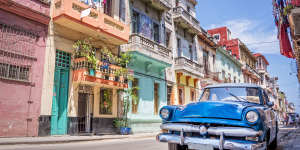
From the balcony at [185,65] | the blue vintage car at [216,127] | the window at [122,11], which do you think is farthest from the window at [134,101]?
the blue vintage car at [216,127]

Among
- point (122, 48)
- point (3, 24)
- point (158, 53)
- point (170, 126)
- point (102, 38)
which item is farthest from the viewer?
point (158, 53)

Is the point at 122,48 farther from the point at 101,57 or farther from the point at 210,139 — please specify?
Result: the point at 210,139

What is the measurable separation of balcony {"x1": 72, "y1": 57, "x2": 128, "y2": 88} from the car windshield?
719 cm

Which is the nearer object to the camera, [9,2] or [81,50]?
[9,2]

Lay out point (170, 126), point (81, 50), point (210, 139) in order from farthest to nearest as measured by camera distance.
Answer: point (81, 50) → point (170, 126) → point (210, 139)

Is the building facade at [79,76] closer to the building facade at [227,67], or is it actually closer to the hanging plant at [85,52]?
the hanging plant at [85,52]

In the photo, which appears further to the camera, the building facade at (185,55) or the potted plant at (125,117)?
the building facade at (185,55)

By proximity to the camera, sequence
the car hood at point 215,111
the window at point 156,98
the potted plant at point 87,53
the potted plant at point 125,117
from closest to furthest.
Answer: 1. the car hood at point 215,111
2. the potted plant at point 87,53
3. the potted plant at point 125,117
4. the window at point 156,98

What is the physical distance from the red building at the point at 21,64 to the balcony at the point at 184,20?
41.6ft

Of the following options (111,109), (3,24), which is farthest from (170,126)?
(111,109)

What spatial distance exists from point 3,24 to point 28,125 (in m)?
4.25

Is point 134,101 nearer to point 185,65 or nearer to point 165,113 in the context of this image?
point 185,65

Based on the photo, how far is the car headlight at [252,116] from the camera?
383 cm

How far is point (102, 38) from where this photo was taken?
43.9 ft
